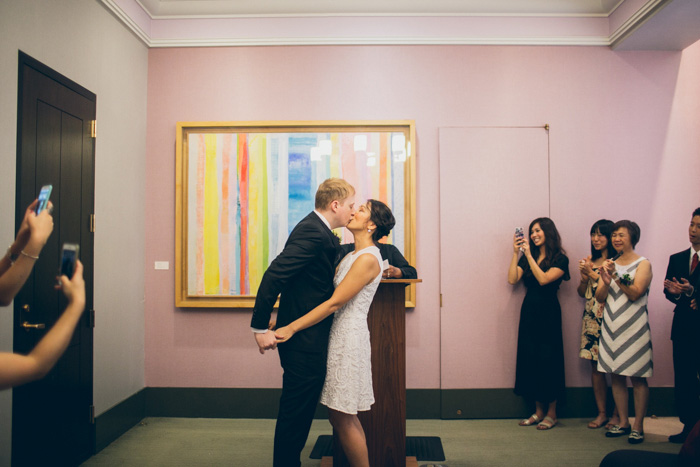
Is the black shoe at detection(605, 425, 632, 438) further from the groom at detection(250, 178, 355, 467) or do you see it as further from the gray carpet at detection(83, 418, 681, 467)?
the groom at detection(250, 178, 355, 467)

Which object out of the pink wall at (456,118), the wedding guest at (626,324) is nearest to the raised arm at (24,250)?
the pink wall at (456,118)

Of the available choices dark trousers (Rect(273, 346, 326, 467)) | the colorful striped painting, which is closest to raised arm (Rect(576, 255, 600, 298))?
the colorful striped painting

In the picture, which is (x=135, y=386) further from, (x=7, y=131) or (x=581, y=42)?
(x=581, y=42)

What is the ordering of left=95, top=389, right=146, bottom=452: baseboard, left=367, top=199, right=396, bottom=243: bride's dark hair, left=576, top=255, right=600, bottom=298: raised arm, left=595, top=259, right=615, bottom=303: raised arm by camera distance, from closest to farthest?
left=367, top=199, right=396, bottom=243: bride's dark hair, left=95, top=389, right=146, bottom=452: baseboard, left=595, top=259, right=615, bottom=303: raised arm, left=576, top=255, right=600, bottom=298: raised arm

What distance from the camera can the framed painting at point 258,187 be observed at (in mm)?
3893

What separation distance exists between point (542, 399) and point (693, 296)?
1342mm

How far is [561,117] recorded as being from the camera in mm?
3977

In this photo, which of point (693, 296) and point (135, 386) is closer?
point (693, 296)

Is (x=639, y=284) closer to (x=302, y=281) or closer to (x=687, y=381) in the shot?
(x=687, y=381)

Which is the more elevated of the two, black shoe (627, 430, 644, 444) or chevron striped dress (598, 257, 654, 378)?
chevron striped dress (598, 257, 654, 378)

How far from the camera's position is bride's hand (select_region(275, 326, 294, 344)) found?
7.02 feet

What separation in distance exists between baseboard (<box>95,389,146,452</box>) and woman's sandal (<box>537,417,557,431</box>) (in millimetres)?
3341

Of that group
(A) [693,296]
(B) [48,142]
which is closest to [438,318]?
(A) [693,296]

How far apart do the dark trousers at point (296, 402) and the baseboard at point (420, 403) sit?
172cm
